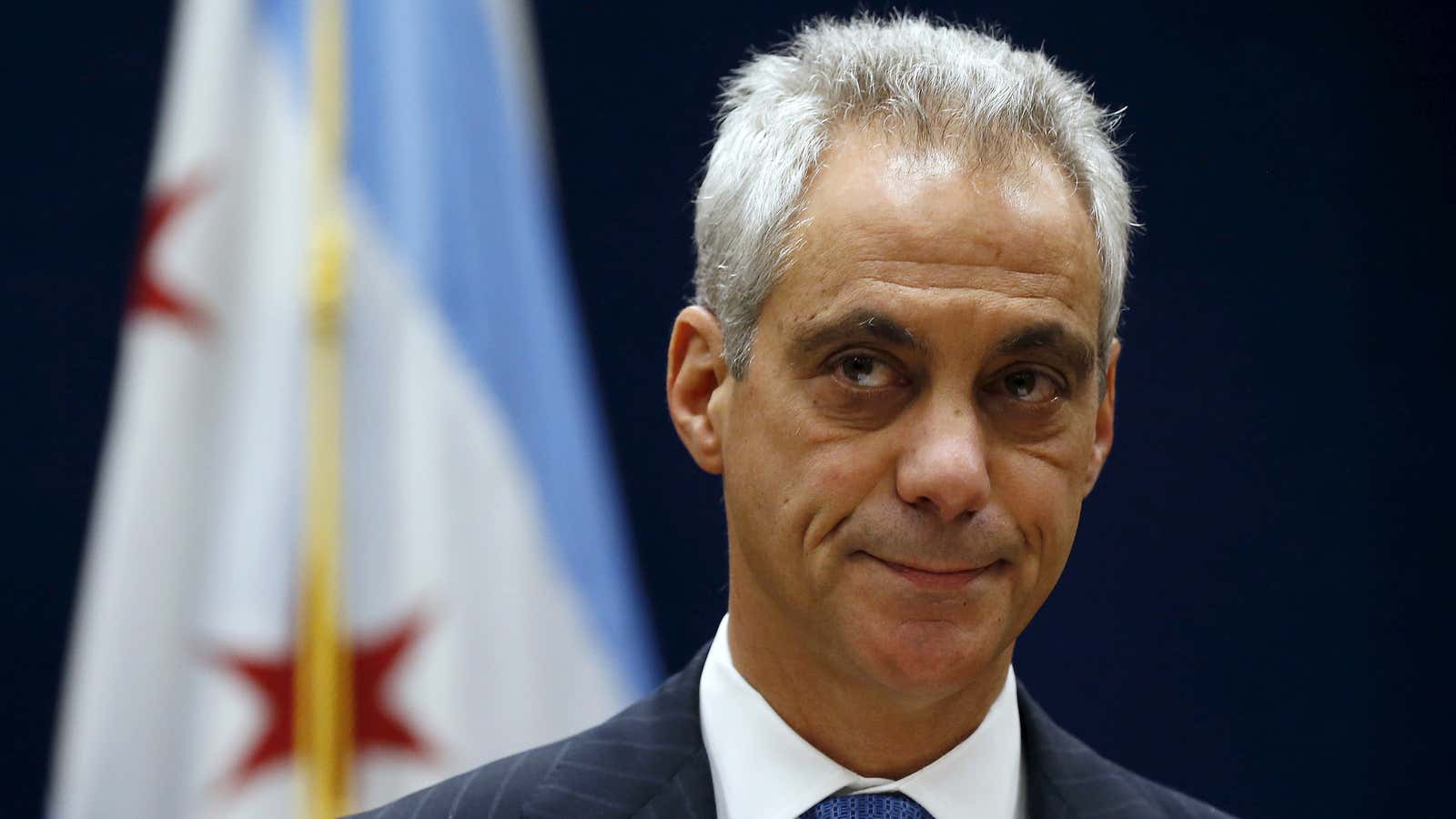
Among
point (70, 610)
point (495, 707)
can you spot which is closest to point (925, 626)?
point (495, 707)

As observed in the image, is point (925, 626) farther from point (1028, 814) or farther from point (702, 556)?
point (702, 556)

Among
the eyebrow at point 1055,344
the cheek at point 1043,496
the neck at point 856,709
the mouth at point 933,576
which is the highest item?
the eyebrow at point 1055,344

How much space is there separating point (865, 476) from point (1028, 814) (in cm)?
47

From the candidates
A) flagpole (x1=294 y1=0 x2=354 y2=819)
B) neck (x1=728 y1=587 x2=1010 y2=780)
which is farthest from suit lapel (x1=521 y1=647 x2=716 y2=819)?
flagpole (x1=294 y1=0 x2=354 y2=819)

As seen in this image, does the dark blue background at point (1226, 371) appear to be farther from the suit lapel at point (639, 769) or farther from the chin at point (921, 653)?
the chin at point (921, 653)

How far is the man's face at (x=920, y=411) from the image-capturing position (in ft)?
4.89

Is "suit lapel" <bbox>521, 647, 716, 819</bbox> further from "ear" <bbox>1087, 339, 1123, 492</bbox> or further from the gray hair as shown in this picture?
"ear" <bbox>1087, 339, 1123, 492</bbox>

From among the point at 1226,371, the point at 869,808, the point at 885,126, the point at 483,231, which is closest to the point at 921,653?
the point at 869,808

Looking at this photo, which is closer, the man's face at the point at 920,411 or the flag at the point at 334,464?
the man's face at the point at 920,411

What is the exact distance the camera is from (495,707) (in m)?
3.06

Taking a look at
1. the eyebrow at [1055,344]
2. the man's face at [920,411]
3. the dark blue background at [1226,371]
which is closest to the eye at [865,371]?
the man's face at [920,411]

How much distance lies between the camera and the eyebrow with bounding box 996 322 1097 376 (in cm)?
151

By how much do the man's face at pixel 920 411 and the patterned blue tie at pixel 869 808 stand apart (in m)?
0.14

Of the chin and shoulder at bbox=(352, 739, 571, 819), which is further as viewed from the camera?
shoulder at bbox=(352, 739, 571, 819)
